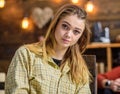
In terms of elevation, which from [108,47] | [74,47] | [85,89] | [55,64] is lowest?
[85,89]

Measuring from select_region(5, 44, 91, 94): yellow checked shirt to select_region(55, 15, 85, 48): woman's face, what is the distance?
12cm

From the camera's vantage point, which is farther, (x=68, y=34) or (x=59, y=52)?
(x=59, y=52)

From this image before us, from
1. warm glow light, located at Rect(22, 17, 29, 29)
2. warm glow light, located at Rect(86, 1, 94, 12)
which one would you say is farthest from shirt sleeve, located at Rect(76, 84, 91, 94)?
warm glow light, located at Rect(22, 17, 29, 29)

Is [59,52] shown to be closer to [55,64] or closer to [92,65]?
[55,64]

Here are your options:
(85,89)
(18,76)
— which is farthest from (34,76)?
(85,89)

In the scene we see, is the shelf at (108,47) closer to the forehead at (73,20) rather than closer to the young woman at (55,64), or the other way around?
the young woman at (55,64)

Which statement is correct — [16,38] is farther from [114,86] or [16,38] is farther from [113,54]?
[114,86]

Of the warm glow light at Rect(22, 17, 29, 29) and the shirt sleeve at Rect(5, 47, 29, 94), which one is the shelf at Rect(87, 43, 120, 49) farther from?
the shirt sleeve at Rect(5, 47, 29, 94)

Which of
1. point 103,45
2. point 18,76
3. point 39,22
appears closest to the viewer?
point 18,76

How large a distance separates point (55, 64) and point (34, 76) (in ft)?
0.51

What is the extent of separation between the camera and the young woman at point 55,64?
1619 millimetres

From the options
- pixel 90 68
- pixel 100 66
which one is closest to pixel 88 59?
pixel 90 68

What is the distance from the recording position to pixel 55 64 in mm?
1745

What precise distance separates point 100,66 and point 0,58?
4.69 feet
